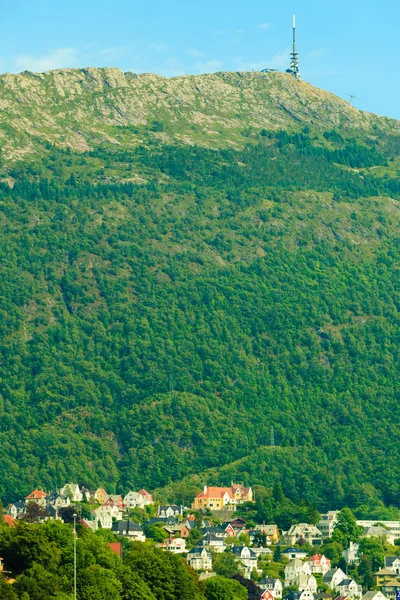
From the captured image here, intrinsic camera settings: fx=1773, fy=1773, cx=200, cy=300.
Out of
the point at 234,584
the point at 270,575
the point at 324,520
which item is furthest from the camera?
the point at 324,520

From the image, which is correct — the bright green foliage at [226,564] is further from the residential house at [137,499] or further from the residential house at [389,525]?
the residential house at [137,499]

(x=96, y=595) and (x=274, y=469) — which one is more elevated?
(x=274, y=469)

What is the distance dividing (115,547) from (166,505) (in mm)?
48029

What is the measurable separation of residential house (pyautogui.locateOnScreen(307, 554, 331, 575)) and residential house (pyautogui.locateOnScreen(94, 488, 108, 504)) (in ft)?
111

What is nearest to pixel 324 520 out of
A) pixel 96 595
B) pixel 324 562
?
pixel 324 562

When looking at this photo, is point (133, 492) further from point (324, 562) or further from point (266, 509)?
point (324, 562)

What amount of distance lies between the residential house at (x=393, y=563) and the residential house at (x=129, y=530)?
2309 cm

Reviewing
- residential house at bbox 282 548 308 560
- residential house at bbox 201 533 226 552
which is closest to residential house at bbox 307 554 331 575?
residential house at bbox 282 548 308 560

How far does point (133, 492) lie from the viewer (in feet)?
632

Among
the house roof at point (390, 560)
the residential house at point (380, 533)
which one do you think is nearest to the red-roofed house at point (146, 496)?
the residential house at point (380, 533)

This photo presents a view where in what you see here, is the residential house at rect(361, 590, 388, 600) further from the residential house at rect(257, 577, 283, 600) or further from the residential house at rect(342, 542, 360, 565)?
the residential house at rect(342, 542, 360, 565)

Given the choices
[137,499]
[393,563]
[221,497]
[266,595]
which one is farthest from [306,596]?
[137,499]

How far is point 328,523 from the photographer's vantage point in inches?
7008

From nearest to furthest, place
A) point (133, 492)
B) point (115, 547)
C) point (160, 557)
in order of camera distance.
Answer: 1. point (160, 557)
2. point (115, 547)
3. point (133, 492)
